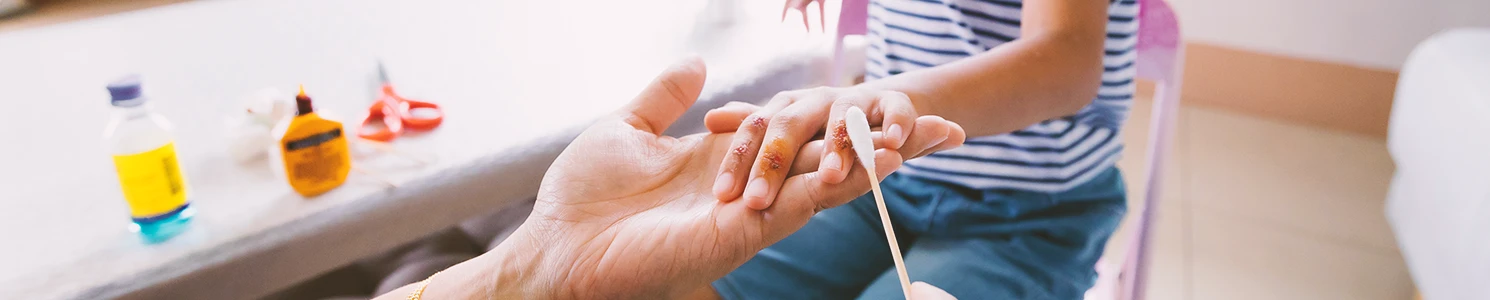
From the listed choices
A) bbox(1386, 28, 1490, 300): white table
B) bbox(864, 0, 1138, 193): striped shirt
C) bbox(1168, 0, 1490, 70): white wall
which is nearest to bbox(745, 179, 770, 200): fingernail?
bbox(864, 0, 1138, 193): striped shirt

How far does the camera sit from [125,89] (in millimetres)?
841

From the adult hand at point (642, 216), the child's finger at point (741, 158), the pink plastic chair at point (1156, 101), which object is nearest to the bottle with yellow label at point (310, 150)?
the adult hand at point (642, 216)

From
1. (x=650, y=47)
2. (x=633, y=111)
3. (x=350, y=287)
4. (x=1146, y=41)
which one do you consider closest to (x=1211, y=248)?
(x=1146, y=41)

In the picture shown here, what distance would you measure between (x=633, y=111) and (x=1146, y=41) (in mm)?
599

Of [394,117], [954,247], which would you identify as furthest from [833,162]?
[394,117]

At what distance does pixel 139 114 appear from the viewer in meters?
0.90

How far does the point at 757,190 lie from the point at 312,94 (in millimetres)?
822

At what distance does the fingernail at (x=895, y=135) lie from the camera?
A: 0.58 m

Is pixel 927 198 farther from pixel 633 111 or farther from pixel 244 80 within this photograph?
pixel 244 80

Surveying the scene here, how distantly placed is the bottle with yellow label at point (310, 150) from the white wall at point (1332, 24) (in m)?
1.82

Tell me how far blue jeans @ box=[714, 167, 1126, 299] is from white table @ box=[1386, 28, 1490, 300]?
1.84 feet

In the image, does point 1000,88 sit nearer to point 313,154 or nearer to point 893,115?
point 893,115

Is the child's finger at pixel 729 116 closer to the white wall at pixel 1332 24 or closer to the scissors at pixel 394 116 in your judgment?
the scissors at pixel 394 116

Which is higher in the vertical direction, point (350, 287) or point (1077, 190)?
point (1077, 190)
